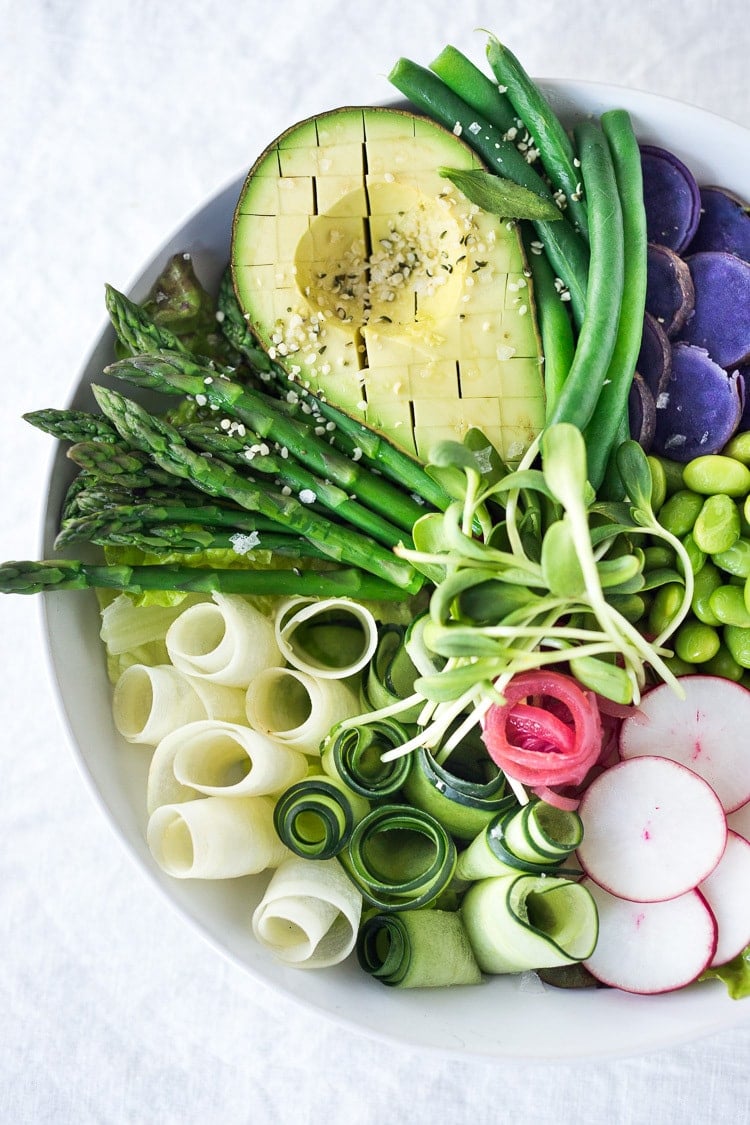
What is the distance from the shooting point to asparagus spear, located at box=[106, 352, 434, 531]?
157 centimetres

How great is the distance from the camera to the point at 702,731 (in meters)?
1.62

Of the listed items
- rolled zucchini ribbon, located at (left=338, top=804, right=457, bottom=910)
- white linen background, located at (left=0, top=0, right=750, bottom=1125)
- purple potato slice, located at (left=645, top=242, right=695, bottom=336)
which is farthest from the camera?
white linen background, located at (left=0, top=0, right=750, bottom=1125)

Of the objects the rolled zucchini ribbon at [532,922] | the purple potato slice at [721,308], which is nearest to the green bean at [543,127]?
the purple potato slice at [721,308]

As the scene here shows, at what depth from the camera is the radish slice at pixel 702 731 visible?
1.60 m

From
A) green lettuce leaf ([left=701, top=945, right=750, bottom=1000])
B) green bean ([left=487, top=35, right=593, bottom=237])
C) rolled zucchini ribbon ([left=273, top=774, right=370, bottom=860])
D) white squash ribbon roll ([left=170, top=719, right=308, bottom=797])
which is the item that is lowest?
green lettuce leaf ([left=701, top=945, right=750, bottom=1000])

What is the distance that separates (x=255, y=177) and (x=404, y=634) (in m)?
0.78

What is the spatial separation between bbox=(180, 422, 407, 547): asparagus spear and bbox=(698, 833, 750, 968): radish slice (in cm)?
74

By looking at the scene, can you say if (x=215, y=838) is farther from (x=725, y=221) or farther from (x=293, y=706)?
(x=725, y=221)

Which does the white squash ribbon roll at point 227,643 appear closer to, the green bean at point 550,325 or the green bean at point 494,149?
the green bean at point 550,325

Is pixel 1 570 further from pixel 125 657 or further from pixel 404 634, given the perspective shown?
pixel 404 634

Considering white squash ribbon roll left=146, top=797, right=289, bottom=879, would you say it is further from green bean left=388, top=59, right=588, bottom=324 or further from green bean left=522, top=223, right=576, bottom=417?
green bean left=388, top=59, right=588, bottom=324

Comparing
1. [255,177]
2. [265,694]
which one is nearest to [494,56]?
[255,177]

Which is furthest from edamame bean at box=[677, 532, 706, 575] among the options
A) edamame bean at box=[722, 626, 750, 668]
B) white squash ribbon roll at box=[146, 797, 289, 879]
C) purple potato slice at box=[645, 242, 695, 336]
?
white squash ribbon roll at box=[146, 797, 289, 879]

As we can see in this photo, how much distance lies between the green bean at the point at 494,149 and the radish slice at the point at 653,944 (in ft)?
3.15
